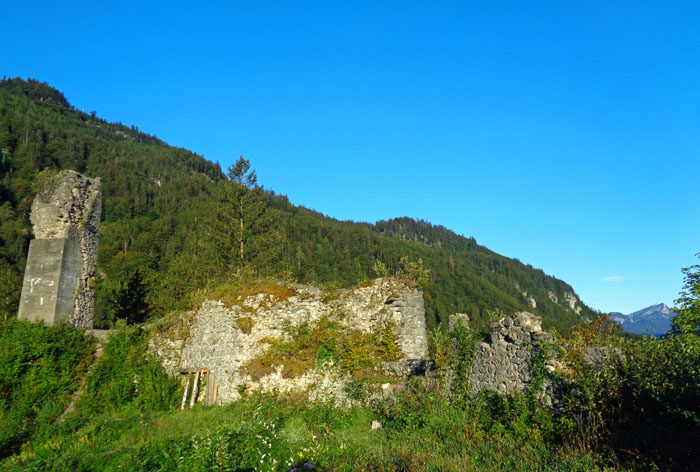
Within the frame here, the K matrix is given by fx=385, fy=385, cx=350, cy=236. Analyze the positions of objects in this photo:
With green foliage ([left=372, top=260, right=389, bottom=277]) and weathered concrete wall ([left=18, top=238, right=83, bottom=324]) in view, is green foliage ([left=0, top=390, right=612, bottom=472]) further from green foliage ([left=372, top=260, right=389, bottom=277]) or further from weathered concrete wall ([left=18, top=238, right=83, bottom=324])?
weathered concrete wall ([left=18, top=238, right=83, bottom=324])

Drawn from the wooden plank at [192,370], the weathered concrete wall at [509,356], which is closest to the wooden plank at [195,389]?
the wooden plank at [192,370]

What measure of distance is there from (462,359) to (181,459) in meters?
6.29

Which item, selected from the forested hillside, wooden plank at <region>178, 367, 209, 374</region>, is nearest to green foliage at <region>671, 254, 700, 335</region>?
the forested hillside

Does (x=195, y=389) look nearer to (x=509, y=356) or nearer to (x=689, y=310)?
(x=509, y=356)

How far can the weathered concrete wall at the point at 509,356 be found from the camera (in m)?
7.97

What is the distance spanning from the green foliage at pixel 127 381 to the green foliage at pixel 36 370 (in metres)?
0.75

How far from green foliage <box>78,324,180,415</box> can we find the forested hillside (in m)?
3.03

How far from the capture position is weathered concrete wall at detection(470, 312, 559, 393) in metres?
7.97

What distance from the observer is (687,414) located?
518 cm

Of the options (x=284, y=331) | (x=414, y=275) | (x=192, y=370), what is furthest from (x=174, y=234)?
(x=414, y=275)

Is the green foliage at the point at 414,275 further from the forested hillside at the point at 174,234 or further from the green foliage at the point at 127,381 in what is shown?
the green foliage at the point at 127,381

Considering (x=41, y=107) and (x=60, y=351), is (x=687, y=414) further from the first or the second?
(x=41, y=107)

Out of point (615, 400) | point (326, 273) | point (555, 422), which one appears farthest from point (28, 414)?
point (326, 273)

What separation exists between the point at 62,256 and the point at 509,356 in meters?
16.0
